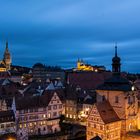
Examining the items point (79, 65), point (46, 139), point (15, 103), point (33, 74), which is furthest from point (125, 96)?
Answer: point (79, 65)

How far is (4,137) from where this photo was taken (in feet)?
138

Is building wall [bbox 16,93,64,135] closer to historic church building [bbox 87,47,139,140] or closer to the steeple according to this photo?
historic church building [bbox 87,47,139,140]

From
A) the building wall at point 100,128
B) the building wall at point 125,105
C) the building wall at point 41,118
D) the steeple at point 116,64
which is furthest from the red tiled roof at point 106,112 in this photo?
the building wall at point 41,118

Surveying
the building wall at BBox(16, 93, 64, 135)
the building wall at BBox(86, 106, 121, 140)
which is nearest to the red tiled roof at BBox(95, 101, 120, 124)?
the building wall at BBox(86, 106, 121, 140)

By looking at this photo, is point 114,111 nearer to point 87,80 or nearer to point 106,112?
point 106,112

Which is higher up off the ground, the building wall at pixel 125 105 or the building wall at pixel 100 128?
the building wall at pixel 125 105

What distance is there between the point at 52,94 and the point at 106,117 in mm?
13725

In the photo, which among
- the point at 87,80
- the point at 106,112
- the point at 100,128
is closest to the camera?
the point at 100,128

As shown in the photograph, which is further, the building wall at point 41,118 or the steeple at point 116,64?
the building wall at point 41,118

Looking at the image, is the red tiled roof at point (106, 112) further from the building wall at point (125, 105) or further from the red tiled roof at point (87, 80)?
the red tiled roof at point (87, 80)

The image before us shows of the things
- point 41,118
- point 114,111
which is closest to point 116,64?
point 114,111

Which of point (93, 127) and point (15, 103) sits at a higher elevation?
point (15, 103)

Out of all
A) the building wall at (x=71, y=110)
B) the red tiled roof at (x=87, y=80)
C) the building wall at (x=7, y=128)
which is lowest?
the building wall at (x=7, y=128)

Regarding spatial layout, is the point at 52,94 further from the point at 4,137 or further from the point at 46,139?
the point at 4,137
